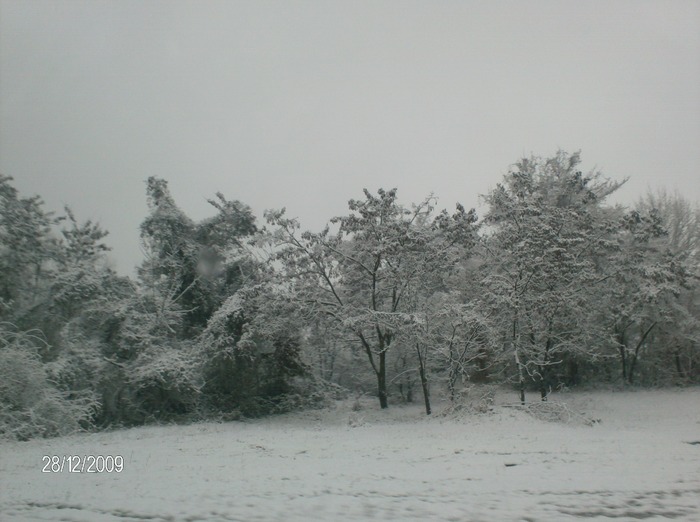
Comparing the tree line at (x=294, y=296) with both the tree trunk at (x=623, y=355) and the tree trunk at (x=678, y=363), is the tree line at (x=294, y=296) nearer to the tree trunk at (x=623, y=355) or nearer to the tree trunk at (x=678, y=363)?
the tree trunk at (x=623, y=355)

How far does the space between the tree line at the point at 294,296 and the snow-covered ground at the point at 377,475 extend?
12.6ft

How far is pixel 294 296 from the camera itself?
18.8 m

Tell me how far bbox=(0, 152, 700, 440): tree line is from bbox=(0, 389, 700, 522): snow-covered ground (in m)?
3.85

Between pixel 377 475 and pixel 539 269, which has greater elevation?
pixel 539 269

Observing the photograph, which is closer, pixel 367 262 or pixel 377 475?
pixel 377 475

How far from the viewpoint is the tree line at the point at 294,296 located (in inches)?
711

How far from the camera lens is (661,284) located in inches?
863

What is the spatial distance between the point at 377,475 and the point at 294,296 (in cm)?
1113

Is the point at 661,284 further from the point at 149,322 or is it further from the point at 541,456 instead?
the point at 149,322
